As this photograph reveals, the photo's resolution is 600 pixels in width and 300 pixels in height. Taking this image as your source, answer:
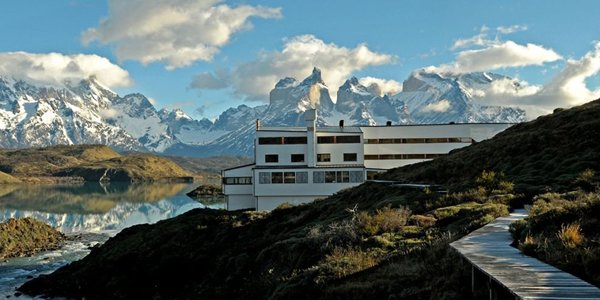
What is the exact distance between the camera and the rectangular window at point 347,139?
7481 cm

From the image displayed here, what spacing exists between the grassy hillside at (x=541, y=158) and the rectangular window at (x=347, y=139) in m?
21.8

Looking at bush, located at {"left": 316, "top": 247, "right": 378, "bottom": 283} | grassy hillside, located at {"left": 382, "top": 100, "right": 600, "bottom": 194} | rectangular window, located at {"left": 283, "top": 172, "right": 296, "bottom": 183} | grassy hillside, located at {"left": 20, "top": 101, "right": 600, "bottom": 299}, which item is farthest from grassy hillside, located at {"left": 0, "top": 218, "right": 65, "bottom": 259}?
bush, located at {"left": 316, "top": 247, "right": 378, "bottom": 283}

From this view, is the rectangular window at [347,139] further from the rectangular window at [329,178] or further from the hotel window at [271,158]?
the hotel window at [271,158]

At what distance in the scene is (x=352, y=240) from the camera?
21.5m

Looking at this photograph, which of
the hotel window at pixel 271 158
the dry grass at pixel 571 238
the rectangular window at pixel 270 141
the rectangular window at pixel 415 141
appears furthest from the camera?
the rectangular window at pixel 415 141

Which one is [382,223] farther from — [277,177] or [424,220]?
[277,177]

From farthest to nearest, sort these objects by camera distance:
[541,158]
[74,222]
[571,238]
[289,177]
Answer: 1. [74,222]
2. [289,177]
3. [541,158]
4. [571,238]

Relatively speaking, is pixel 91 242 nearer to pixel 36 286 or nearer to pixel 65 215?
pixel 36 286

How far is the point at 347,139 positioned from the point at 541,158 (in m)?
37.0

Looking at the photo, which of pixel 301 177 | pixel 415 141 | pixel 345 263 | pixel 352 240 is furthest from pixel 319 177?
pixel 345 263

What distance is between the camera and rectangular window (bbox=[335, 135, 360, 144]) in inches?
2945

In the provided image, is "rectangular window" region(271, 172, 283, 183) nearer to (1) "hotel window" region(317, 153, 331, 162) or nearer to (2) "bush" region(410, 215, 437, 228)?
(1) "hotel window" region(317, 153, 331, 162)

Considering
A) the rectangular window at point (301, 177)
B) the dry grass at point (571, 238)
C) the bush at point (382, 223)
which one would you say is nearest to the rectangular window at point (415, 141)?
the rectangular window at point (301, 177)

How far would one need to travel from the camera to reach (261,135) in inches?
2901
